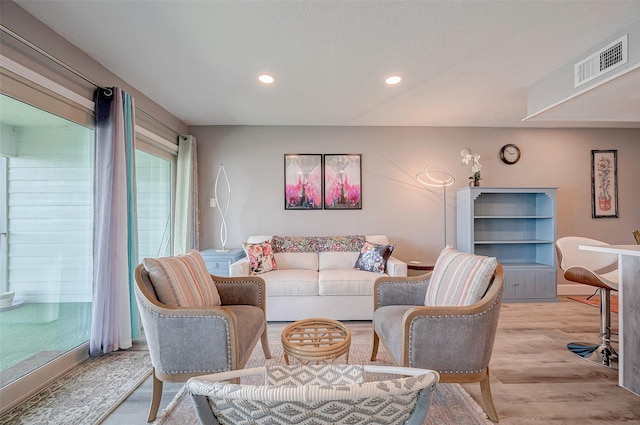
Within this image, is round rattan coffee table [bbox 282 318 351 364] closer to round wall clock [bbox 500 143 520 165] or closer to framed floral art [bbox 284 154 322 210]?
framed floral art [bbox 284 154 322 210]

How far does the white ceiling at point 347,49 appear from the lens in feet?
6.04

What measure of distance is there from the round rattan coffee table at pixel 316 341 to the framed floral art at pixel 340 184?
2.39m

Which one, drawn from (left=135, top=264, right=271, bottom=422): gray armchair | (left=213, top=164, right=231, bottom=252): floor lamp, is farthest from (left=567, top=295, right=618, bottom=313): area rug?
(left=213, top=164, right=231, bottom=252): floor lamp

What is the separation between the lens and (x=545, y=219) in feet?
13.4

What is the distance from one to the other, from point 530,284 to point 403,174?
85.9 inches

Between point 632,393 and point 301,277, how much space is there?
8.46 ft

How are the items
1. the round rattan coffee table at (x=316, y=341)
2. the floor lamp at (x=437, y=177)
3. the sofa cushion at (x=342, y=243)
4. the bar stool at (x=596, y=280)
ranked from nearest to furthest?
the round rattan coffee table at (x=316, y=341)
the bar stool at (x=596, y=280)
the sofa cushion at (x=342, y=243)
the floor lamp at (x=437, y=177)

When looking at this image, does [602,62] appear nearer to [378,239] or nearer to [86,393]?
[378,239]

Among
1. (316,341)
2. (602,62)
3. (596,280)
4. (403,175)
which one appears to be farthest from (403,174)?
(316,341)

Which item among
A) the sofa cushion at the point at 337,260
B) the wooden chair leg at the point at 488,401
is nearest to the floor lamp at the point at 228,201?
the sofa cushion at the point at 337,260

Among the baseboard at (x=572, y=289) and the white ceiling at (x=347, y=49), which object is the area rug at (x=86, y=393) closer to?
the white ceiling at (x=347, y=49)

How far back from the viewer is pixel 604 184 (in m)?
4.34

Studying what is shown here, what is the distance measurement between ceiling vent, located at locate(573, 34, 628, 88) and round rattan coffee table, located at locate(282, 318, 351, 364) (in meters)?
2.68

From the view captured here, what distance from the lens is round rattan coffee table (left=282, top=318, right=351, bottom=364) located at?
1532 millimetres
